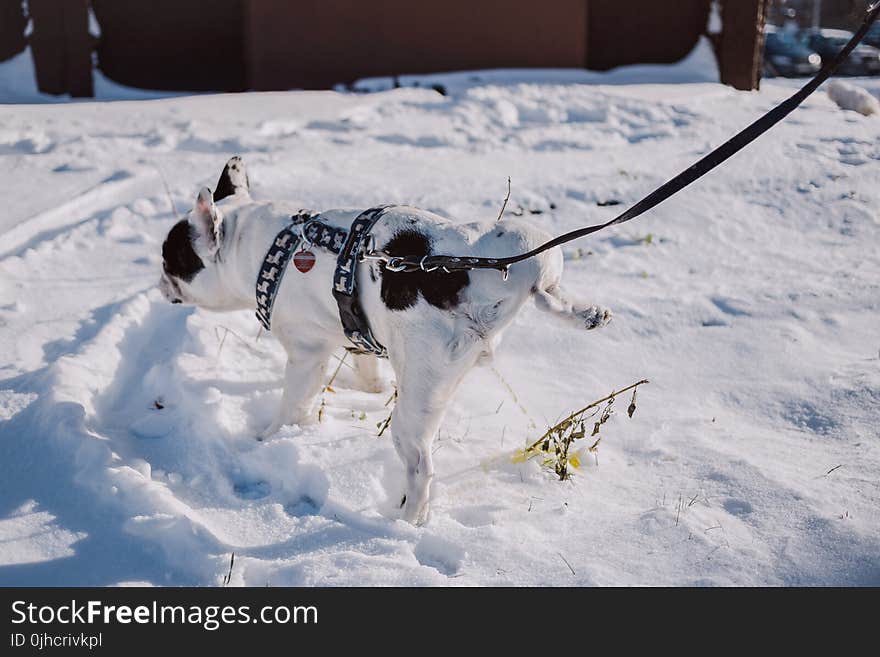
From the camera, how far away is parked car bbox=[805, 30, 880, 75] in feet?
46.9

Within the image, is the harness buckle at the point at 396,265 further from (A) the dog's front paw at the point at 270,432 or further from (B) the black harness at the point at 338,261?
(A) the dog's front paw at the point at 270,432

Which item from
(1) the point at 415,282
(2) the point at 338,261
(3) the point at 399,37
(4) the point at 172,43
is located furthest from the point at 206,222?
(4) the point at 172,43

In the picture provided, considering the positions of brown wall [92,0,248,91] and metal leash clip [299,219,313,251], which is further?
brown wall [92,0,248,91]

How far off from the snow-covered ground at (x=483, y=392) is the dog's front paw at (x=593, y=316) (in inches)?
29.2

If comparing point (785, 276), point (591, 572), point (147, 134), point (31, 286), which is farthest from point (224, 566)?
point (147, 134)

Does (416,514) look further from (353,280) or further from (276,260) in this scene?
(276,260)

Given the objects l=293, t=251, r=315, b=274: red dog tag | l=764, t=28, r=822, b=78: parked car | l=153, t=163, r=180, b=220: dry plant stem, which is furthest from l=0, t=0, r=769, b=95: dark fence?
l=293, t=251, r=315, b=274: red dog tag

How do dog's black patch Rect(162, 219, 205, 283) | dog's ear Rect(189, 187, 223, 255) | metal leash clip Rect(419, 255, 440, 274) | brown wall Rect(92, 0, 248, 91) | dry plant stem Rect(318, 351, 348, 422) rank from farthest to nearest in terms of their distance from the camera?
brown wall Rect(92, 0, 248, 91)
dry plant stem Rect(318, 351, 348, 422)
dog's black patch Rect(162, 219, 205, 283)
dog's ear Rect(189, 187, 223, 255)
metal leash clip Rect(419, 255, 440, 274)

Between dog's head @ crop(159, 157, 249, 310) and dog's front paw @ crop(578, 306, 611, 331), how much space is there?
146cm

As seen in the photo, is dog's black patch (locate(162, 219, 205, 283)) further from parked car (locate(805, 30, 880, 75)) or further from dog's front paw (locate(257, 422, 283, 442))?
parked car (locate(805, 30, 880, 75))

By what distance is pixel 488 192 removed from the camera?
6516 millimetres

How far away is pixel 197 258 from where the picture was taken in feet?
11.0

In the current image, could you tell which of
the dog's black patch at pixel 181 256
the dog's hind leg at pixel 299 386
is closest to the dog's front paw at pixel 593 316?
the dog's hind leg at pixel 299 386

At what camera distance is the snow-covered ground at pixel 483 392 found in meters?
2.72
